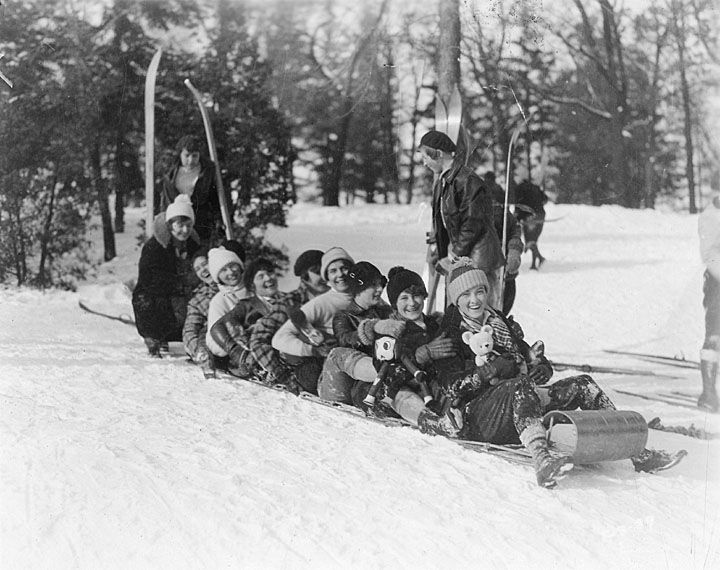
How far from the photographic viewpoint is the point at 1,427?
3.88 m

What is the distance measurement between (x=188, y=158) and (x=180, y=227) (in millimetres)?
914

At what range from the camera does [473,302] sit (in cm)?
381

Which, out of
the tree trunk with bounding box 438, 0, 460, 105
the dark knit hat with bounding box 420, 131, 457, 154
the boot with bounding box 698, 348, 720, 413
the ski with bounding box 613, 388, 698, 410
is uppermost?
the tree trunk with bounding box 438, 0, 460, 105

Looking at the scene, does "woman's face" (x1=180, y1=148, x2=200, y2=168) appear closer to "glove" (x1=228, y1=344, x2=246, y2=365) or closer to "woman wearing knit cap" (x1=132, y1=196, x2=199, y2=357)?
"woman wearing knit cap" (x1=132, y1=196, x2=199, y2=357)

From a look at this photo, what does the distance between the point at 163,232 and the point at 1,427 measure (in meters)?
3.05

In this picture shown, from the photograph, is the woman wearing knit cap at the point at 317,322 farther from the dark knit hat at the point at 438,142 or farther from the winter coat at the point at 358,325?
the dark knit hat at the point at 438,142

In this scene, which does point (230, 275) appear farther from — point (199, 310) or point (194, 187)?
point (194, 187)

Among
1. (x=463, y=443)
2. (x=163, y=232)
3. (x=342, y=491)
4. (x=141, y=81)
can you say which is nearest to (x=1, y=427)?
(x=342, y=491)

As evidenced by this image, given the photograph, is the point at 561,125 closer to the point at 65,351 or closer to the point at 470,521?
the point at 65,351

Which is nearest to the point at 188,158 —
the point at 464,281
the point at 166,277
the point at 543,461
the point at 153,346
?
the point at 166,277

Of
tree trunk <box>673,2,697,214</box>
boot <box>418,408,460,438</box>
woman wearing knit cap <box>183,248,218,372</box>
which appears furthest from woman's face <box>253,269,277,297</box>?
tree trunk <box>673,2,697,214</box>

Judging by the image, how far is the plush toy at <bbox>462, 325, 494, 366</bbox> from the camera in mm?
3697

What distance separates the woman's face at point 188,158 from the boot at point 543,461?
484 centimetres

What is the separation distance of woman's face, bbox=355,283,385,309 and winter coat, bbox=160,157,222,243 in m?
2.87
